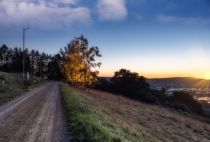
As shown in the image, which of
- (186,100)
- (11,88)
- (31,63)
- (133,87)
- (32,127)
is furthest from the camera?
(31,63)

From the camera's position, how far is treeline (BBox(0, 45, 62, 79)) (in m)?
162

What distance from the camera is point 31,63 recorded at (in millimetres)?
176375

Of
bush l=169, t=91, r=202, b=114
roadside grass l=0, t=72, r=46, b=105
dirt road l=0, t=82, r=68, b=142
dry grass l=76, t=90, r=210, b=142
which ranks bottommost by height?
bush l=169, t=91, r=202, b=114

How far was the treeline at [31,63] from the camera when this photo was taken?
162 meters

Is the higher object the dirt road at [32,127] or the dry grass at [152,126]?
the dirt road at [32,127]

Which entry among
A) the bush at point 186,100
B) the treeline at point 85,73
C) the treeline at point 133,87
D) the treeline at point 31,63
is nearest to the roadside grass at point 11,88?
the treeline at point 85,73

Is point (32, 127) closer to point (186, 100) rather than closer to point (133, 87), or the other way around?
point (133, 87)

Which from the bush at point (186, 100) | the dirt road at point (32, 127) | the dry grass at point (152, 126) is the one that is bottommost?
the bush at point (186, 100)

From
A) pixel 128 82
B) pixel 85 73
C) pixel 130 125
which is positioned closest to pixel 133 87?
pixel 128 82

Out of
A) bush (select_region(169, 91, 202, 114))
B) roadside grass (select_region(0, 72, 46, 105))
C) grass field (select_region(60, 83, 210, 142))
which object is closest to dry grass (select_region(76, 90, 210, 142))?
grass field (select_region(60, 83, 210, 142))

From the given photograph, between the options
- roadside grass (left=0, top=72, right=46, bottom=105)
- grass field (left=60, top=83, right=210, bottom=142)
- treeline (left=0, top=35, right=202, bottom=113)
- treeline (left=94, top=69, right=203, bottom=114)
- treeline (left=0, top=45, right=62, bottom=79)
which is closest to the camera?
grass field (left=60, top=83, right=210, bottom=142)

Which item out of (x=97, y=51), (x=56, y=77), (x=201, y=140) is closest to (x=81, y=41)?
(x=97, y=51)

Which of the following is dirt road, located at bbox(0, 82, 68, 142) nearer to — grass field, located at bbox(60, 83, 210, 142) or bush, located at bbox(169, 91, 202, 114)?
grass field, located at bbox(60, 83, 210, 142)

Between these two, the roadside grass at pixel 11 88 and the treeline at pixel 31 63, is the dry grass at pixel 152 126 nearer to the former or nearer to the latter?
the roadside grass at pixel 11 88
